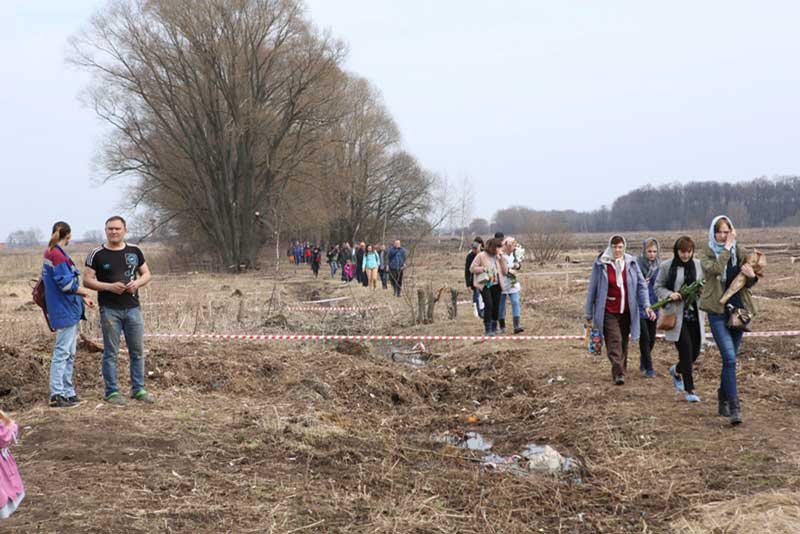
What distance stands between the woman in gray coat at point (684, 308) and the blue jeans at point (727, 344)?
2.42ft

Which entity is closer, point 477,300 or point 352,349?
point 352,349

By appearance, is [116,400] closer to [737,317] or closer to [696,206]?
[737,317]

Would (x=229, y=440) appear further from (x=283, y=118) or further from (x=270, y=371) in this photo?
(x=283, y=118)

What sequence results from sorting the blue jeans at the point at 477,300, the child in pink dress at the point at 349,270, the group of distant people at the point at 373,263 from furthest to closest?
1. the child in pink dress at the point at 349,270
2. the group of distant people at the point at 373,263
3. the blue jeans at the point at 477,300

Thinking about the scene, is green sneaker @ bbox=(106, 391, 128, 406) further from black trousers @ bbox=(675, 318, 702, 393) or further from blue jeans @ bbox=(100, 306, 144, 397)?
black trousers @ bbox=(675, 318, 702, 393)

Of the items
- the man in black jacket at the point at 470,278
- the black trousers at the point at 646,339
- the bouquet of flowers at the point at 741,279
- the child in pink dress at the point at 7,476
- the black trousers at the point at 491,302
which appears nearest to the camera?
the child in pink dress at the point at 7,476

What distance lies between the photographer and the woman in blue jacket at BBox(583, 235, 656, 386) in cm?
805

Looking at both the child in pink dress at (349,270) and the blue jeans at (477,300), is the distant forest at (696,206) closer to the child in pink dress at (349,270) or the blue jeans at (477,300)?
the child in pink dress at (349,270)

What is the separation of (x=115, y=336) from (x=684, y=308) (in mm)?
5812

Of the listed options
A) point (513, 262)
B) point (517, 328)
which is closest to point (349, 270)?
point (513, 262)

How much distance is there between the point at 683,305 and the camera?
7145 mm

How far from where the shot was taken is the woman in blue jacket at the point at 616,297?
26.4 feet

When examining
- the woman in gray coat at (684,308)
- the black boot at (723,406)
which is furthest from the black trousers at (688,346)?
the black boot at (723,406)

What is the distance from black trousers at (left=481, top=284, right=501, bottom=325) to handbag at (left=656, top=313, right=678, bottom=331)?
5.08 m
